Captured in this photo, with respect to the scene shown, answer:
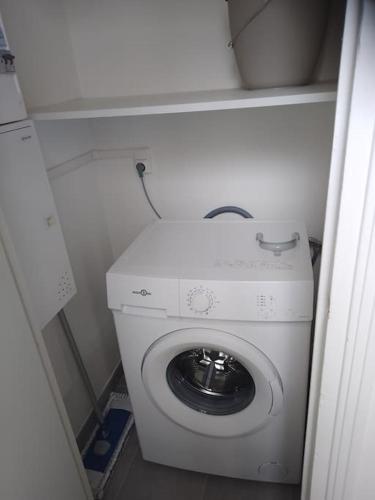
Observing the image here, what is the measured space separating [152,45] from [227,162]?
54cm

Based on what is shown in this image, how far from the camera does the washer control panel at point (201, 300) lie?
3.37 feet

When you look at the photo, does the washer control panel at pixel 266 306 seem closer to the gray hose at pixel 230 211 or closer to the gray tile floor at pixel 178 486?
the gray hose at pixel 230 211

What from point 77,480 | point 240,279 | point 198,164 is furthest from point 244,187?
point 77,480

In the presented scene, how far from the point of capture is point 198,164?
1549mm

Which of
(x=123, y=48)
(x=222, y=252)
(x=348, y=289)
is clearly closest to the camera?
(x=348, y=289)

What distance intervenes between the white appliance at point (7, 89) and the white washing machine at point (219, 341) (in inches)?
20.8

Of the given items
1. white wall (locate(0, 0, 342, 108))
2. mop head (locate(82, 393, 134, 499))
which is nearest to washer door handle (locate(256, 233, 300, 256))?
white wall (locate(0, 0, 342, 108))

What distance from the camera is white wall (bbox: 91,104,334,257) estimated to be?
1.40 m

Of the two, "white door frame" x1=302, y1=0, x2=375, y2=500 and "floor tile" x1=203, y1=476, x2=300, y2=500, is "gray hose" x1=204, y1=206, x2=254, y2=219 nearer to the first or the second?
"white door frame" x1=302, y1=0, x2=375, y2=500

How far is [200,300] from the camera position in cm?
104

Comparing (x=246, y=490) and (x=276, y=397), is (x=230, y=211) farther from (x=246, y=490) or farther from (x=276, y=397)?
(x=246, y=490)

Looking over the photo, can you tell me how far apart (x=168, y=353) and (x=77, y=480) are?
477 millimetres

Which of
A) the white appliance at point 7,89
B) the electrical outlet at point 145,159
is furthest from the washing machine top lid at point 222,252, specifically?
the white appliance at point 7,89

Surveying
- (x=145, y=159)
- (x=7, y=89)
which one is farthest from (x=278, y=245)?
(x=7, y=89)
